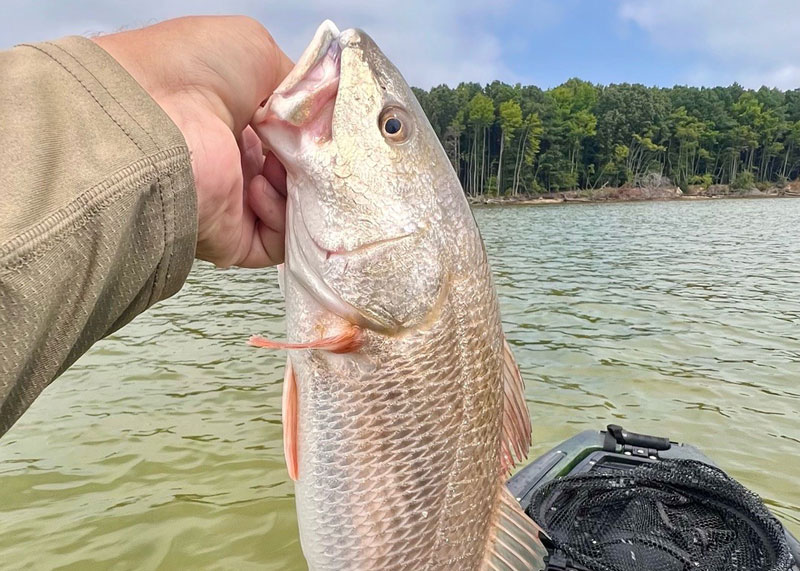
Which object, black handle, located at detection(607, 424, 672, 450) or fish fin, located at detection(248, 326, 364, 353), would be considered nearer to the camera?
fish fin, located at detection(248, 326, 364, 353)

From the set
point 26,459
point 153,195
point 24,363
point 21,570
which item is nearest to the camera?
point 24,363

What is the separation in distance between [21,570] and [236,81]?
4402 mm

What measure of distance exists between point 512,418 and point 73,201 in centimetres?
153

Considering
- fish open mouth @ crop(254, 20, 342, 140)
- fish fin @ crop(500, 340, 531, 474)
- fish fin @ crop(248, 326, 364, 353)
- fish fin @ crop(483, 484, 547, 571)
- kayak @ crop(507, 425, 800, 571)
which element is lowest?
kayak @ crop(507, 425, 800, 571)

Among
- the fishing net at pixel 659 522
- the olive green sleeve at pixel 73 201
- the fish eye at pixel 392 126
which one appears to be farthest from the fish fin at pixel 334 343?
the fishing net at pixel 659 522

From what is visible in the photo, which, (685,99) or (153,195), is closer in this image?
(153,195)

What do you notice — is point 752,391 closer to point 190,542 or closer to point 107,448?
point 190,542

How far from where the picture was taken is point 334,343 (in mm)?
1743

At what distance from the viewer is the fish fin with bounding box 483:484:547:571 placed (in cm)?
195

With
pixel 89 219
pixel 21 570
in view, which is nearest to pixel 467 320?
pixel 89 219

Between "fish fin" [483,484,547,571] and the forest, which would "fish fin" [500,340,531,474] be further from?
the forest

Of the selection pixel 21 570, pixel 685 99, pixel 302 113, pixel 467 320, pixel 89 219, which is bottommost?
pixel 21 570

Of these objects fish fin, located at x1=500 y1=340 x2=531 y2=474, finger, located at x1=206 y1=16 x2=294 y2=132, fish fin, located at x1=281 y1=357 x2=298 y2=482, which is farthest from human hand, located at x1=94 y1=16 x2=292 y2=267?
fish fin, located at x1=500 y1=340 x2=531 y2=474

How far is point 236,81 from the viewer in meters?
1.93
